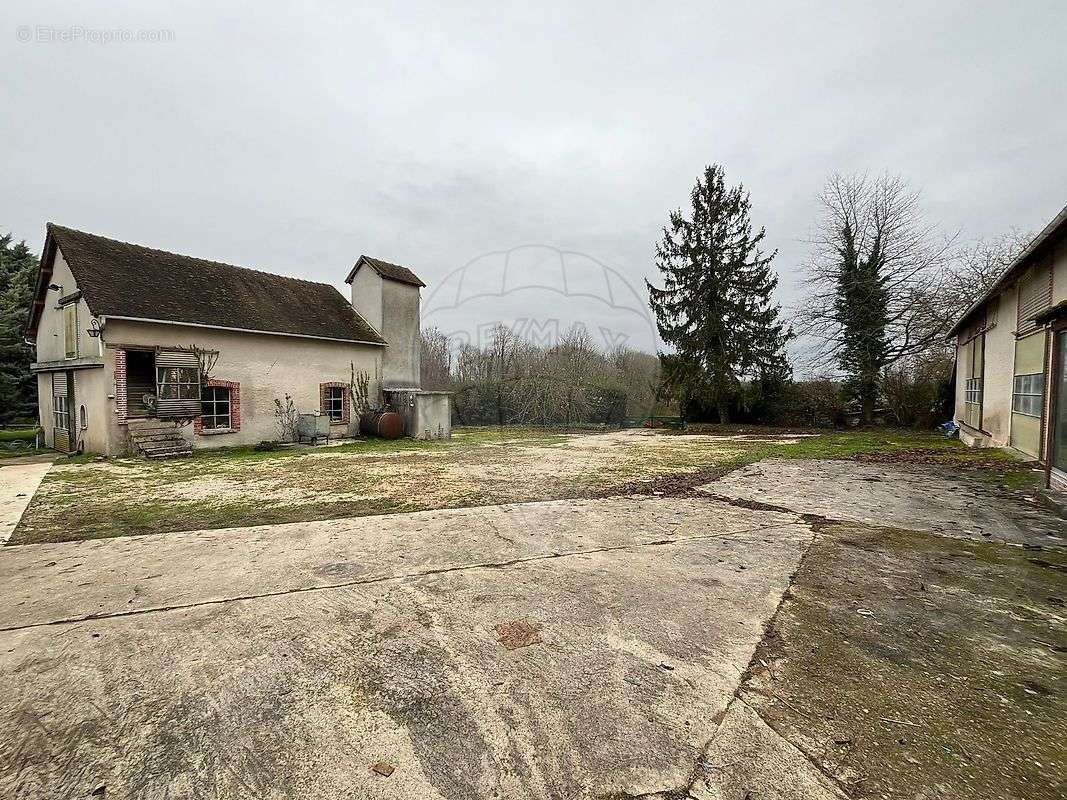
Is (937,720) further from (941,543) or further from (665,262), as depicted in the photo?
(665,262)

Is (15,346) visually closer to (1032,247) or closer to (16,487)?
(16,487)

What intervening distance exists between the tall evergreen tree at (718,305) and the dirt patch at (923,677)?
1695 centimetres

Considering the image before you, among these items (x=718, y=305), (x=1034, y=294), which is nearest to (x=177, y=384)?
(x=1034, y=294)

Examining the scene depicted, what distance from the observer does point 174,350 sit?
1150 cm

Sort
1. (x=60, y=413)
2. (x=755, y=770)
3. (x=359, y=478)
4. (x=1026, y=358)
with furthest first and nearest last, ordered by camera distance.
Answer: (x=60, y=413)
(x=1026, y=358)
(x=359, y=478)
(x=755, y=770)

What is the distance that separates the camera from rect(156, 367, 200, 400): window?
1129 cm

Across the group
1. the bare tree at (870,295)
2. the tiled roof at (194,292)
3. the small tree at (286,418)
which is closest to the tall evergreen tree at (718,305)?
the bare tree at (870,295)

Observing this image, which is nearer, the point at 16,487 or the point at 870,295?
the point at 16,487

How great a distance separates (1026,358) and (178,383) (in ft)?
61.5

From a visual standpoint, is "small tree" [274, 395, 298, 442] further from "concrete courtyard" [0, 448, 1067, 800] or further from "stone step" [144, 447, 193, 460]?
"concrete courtyard" [0, 448, 1067, 800]

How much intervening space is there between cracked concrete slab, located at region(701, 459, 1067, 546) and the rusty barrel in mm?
10426

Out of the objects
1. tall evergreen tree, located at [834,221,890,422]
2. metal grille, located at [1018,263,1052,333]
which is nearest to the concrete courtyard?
metal grille, located at [1018,263,1052,333]

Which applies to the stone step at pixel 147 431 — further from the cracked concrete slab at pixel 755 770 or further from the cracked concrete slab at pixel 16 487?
the cracked concrete slab at pixel 755 770

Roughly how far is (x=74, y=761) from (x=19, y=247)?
29.4m
